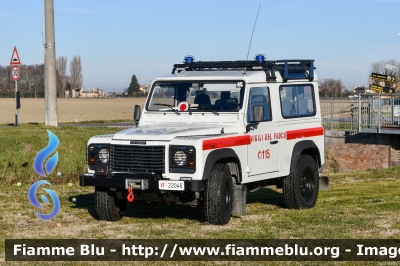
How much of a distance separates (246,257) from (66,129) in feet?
57.6

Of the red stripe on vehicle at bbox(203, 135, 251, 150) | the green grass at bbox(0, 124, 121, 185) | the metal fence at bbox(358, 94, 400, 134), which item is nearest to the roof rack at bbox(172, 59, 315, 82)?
the red stripe on vehicle at bbox(203, 135, 251, 150)

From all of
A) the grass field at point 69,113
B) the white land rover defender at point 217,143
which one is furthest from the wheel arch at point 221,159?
the grass field at point 69,113

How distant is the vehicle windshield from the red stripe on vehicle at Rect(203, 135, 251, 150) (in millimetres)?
519

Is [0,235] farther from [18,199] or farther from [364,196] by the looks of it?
[364,196]

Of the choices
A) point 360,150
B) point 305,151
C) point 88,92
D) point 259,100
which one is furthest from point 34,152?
point 88,92

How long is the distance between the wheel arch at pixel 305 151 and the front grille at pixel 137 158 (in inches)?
114

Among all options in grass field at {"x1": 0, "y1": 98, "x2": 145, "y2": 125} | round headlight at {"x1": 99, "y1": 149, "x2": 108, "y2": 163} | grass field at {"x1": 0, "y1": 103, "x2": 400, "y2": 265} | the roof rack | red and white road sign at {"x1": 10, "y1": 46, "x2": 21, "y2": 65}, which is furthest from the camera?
grass field at {"x1": 0, "y1": 98, "x2": 145, "y2": 125}

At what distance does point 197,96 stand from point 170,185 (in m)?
2.17

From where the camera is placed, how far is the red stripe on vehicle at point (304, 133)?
11.8 m

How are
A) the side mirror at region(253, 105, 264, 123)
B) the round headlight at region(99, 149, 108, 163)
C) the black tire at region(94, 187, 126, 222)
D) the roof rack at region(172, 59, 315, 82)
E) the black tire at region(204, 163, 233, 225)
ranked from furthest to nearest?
the roof rack at region(172, 59, 315, 82) < the side mirror at region(253, 105, 264, 123) < the black tire at region(94, 187, 126, 222) < the round headlight at region(99, 149, 108, 163) < the black tire at region(204, 163, 233, 225)

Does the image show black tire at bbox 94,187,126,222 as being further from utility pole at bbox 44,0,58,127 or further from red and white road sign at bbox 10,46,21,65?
red and white road sign at bbox 10,46,21,65

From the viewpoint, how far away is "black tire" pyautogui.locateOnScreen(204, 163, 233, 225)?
9.84 meters

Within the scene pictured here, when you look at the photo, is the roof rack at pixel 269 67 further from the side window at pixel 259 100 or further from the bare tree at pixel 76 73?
the bare tree at pixel 76 73

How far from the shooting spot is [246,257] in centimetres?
816
